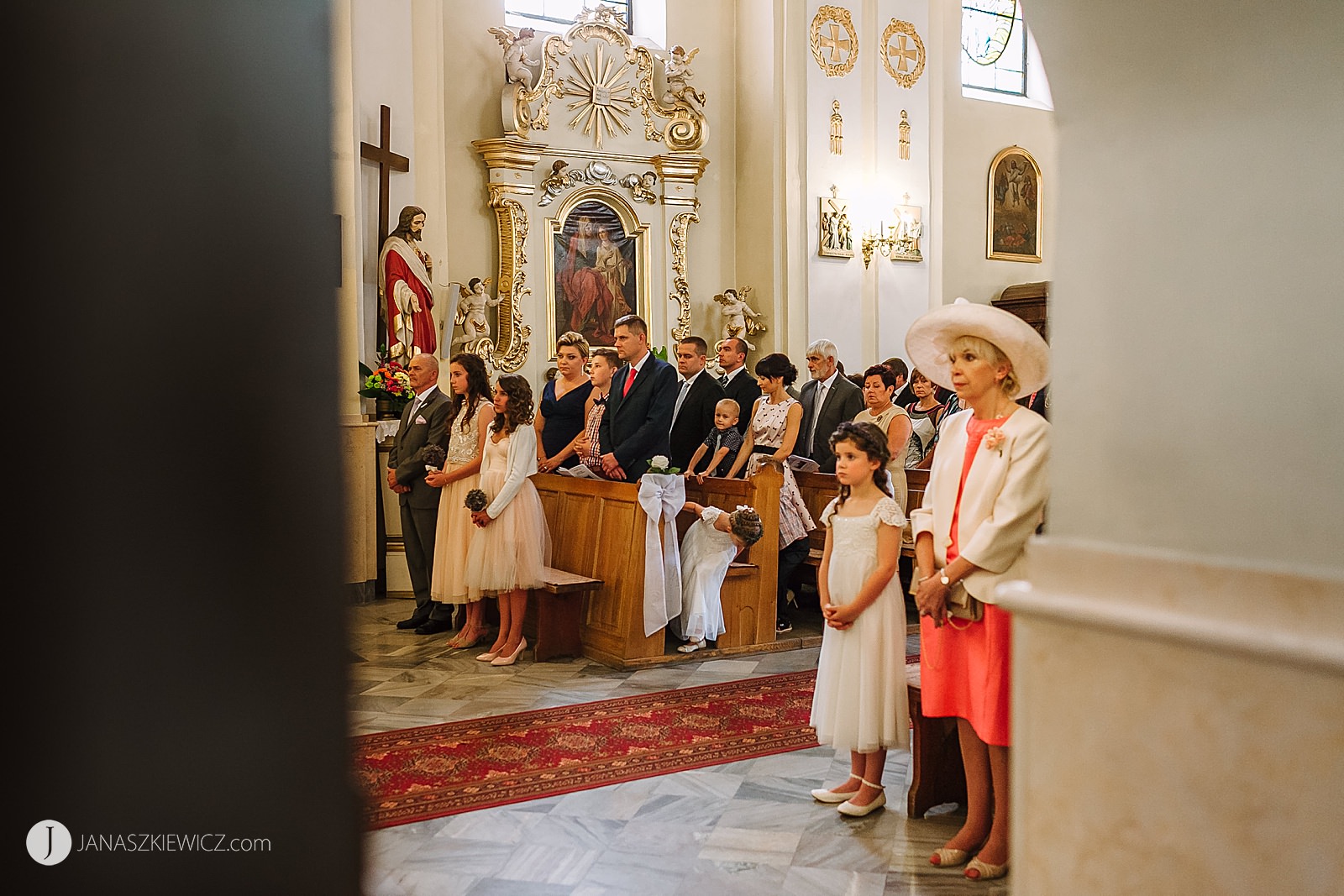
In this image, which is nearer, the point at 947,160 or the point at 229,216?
the point at 229,216

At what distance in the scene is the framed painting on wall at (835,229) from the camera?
42.0 feet

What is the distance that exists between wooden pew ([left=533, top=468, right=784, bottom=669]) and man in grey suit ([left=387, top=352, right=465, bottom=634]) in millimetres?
762

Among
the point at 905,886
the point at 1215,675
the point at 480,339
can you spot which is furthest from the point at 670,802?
the point at 480,339

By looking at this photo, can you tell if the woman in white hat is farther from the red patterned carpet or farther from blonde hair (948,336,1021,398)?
the red patterned carpet

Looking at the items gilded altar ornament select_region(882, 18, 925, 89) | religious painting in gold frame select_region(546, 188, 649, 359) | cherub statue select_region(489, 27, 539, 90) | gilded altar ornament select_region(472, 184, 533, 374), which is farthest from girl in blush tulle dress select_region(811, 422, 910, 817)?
gilded altar ornament select_region(882, 18, 925, 89)

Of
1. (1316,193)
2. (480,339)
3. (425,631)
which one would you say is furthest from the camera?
(480,339)

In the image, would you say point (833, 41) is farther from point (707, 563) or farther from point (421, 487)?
point (707, 563)

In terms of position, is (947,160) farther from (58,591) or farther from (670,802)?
(58,591)

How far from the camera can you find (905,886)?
11.1ft

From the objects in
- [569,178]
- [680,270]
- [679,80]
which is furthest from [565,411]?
[679,80]

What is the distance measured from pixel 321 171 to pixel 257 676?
0.20m

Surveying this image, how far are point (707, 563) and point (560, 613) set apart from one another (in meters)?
0.89

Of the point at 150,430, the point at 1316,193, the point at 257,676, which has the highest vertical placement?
the point at 1316,193

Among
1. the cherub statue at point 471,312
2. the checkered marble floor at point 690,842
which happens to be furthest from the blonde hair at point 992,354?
the cherub statue at point 471,312
